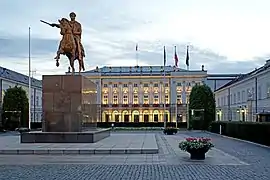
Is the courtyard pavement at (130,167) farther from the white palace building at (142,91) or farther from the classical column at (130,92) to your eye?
the classical column at (130,92)

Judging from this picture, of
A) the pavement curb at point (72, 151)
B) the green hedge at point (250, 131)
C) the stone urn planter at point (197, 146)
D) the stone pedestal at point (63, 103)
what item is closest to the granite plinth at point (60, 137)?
the stone pedestal at point (63, 103)

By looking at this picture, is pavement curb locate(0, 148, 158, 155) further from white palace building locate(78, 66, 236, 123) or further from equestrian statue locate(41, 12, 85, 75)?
white palace building locate(78, 66, 236, 123)

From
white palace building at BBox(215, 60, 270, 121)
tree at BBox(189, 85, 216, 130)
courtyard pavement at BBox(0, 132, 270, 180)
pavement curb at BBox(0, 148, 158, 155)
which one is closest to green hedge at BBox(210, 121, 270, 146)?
courtyard pavement at BBox(0, 132, 270, 180)

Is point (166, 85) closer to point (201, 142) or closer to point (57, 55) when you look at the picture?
point (57, 55)

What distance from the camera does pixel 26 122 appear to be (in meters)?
74.5

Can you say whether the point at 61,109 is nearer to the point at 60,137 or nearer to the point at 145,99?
the point at 60,137

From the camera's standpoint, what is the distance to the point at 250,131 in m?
35.4

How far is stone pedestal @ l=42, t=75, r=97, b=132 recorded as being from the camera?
2791cm

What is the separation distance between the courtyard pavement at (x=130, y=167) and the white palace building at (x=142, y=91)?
10223cm

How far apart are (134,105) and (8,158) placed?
4176 inches

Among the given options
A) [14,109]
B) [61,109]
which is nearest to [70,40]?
[61,109]

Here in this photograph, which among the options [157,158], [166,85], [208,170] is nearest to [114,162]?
[157,158]

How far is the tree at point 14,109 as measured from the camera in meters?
72.9

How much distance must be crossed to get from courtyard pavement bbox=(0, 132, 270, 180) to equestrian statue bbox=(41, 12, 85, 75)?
937cm
